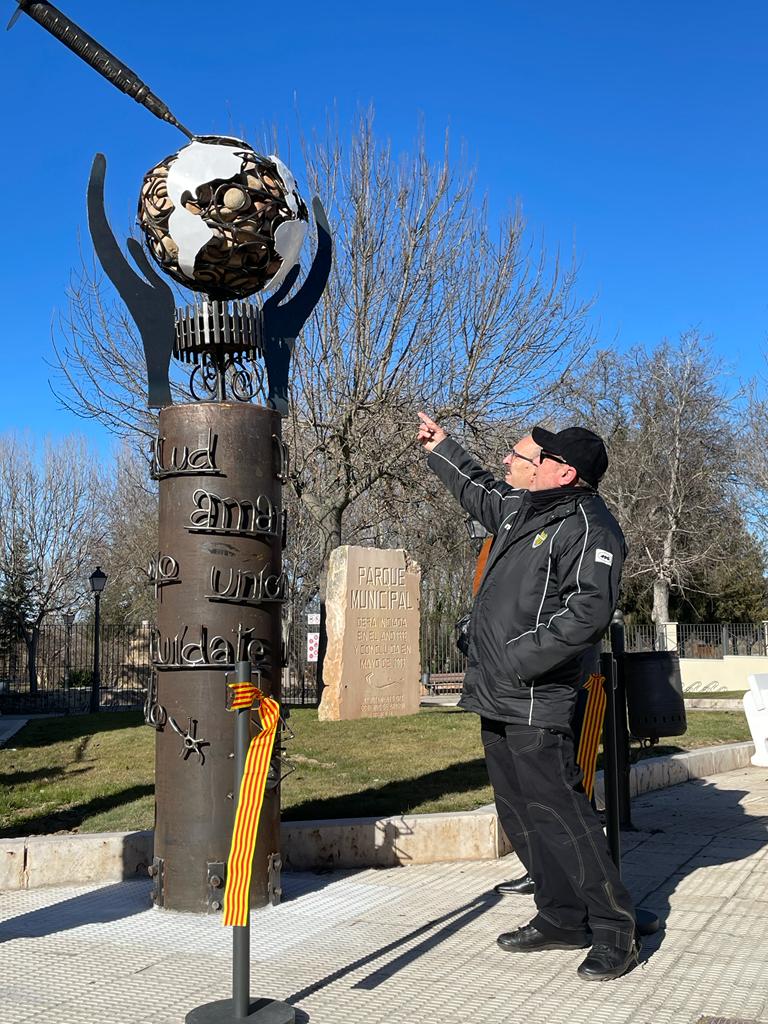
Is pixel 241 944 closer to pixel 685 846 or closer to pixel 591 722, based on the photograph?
pixel 591 722

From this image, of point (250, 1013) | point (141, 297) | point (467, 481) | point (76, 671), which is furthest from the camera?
point (76, 671)

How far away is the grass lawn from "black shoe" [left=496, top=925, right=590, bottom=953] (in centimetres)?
223

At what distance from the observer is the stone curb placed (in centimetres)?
539

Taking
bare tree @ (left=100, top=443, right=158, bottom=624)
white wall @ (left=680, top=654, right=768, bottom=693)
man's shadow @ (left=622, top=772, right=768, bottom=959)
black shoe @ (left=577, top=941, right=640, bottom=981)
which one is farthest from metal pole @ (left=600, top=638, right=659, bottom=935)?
bare tree @ (left=100, top=443, right=158, bottom=624)

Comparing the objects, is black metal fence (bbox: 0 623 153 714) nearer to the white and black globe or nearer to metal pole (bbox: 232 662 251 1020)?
the white and black globe

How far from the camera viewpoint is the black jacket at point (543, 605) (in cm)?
389

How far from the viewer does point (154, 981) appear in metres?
3.83

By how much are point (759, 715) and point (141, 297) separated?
7.09m

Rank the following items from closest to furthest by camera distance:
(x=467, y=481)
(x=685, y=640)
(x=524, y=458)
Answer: (x=524, y=458), (x=467, y=481), (x=685, y=640)

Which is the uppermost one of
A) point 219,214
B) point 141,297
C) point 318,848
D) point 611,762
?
point 219,214

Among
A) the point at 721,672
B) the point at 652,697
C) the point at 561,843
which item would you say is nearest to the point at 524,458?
the point at 561,843

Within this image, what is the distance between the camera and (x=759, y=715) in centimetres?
947

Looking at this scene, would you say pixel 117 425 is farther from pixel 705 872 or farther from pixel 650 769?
pixel 705 872

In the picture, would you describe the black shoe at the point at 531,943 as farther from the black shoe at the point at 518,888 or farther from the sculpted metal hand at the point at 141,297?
the sculpted metal hand at the point at 141,297
